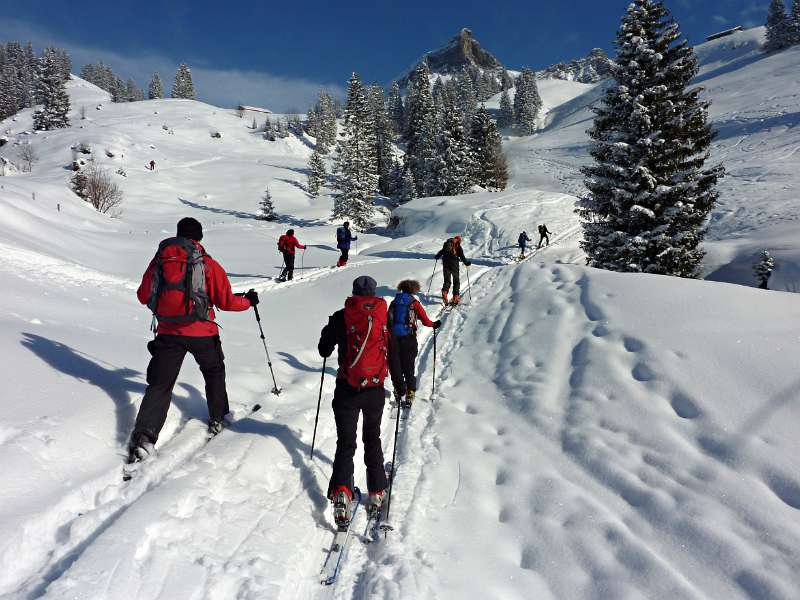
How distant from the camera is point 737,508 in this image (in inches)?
136

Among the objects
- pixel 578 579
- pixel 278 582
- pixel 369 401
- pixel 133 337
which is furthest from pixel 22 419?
pixel 578 579

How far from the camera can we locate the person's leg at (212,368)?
4246mm

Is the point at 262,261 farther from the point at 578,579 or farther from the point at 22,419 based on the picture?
the point at 578,579

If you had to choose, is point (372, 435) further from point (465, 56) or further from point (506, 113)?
point (465, 56)

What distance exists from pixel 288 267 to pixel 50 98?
81.9 meters

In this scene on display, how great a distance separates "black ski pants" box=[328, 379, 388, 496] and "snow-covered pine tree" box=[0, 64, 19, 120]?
354ft

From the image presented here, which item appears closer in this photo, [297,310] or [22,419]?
[22,419]

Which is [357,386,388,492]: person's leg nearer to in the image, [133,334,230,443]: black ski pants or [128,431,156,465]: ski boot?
[133,334,230,443]: black ski pants

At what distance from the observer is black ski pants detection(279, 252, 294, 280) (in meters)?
14.5

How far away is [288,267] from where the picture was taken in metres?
14.8

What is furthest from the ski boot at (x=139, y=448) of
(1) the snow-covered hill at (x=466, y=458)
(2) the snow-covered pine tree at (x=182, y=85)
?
(2) the snow-covered pine tree at (x=182, y=85)

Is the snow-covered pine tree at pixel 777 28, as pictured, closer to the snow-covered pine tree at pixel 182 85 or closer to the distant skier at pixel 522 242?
the distant skier at pixel 522 242

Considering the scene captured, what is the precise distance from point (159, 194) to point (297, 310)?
153ft

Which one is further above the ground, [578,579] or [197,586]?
[197,586]
